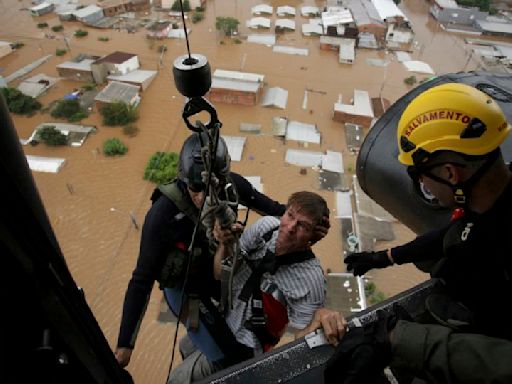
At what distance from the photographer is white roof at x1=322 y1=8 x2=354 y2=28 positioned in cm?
2598

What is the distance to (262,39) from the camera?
25.6 metres

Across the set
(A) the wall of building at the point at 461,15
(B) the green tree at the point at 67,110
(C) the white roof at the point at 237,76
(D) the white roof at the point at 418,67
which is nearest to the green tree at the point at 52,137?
(B) the green tree at the point at 67,110

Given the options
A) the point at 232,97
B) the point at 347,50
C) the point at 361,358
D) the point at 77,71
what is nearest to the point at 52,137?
the point at 77,71

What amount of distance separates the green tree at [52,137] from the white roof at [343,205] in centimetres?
1195

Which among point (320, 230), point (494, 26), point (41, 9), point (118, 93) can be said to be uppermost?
point (320, 230)

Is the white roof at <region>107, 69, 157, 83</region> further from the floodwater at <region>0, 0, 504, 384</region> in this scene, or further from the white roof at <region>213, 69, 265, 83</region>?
the white roof at <region>213, 69, 265, 83</region>

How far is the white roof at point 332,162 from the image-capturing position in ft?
50.8

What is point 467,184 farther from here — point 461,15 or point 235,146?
point 461,15

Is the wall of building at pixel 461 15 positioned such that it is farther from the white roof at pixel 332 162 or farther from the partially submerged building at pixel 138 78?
the partially submerged building at pixel 138 78

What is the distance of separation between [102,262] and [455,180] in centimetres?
1199

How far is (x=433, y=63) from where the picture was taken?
80.1 ft

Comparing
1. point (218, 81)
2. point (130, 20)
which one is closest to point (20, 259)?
point (218, 81)

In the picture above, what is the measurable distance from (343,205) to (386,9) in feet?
69.5

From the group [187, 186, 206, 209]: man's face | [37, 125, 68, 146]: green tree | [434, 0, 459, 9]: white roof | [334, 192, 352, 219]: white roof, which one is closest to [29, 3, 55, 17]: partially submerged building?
[37, 125, 68, 146]: green tree
